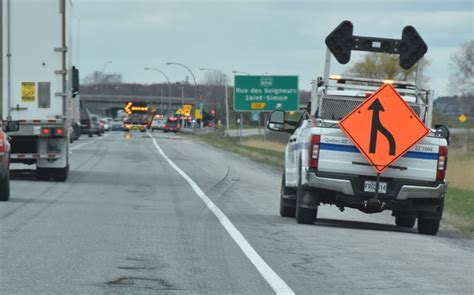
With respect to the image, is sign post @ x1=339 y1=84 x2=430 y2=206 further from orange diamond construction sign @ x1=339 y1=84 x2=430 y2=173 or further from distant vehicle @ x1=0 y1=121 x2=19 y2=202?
distant vehicle @ x1=0 y1=121 x2=19 y2=202

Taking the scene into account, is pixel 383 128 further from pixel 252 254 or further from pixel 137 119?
pixel 137 119

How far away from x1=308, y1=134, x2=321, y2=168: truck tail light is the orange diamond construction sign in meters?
0.41

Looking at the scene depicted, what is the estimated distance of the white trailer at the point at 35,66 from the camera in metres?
23.8

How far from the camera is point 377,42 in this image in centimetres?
1692

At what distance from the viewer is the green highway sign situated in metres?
52.3

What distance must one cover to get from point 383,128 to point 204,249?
4.19m

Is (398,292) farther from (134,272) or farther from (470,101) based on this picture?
(470,101)

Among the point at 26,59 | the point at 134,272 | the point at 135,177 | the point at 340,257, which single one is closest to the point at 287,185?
the point at 340,257

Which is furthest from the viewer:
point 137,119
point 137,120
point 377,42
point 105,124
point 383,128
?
point 105,124

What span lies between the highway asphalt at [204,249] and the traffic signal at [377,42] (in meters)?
2.82

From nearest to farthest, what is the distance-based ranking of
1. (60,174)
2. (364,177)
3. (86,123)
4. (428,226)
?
(364,177) → (428,226) → (60,174) → (86,123)

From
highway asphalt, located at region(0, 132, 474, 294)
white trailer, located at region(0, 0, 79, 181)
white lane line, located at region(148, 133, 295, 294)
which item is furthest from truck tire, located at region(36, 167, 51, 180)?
white lane line, located at region(148, 133, 295, 294)

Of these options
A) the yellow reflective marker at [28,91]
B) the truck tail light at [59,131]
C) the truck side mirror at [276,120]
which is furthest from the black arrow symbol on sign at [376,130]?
the yellow reflective marker at [28,91]

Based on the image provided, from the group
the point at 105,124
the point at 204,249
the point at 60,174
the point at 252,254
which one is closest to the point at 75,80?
the point at 60,174
